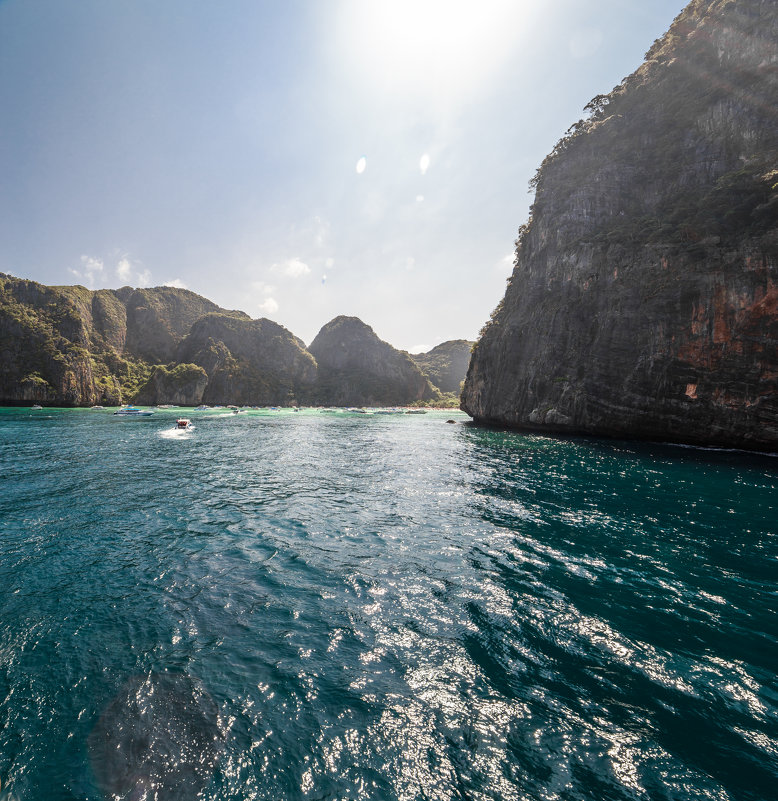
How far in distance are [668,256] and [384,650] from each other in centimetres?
5391

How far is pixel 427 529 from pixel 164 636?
1016cm

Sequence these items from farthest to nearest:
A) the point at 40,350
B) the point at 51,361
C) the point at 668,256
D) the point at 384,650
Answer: the point at 40,350 < the point at 51,361 < the point at 668,256 < the point at 384,650

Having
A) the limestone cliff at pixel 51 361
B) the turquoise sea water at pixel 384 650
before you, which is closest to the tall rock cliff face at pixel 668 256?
the turquoise sea water at pixel 384 650

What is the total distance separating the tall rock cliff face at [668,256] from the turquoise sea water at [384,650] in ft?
89.7

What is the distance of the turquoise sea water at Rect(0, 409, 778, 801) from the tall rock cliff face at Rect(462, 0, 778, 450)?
27.4 metres

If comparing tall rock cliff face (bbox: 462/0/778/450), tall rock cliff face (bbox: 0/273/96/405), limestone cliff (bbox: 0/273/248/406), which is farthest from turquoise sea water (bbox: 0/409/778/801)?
limestone cliff (bbox: 0/273/248/406)

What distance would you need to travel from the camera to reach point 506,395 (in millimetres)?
63375

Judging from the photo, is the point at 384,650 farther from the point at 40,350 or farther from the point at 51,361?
the point at 40,350

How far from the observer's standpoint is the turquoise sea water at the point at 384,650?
200 inches

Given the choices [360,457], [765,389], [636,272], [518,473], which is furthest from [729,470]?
[360,457]

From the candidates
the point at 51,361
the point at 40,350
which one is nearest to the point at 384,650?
the point at 51,361

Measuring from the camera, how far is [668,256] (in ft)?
134

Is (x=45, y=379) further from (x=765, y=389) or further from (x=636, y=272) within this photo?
(x=765, y=389)

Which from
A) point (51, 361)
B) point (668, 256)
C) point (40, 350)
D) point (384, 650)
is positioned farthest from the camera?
point (40, 350)
